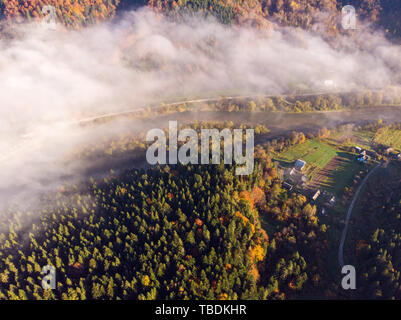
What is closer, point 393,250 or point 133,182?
point 393,250

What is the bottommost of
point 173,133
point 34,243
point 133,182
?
point 34,243

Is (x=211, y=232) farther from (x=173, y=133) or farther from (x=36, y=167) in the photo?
(x=36, y=167)

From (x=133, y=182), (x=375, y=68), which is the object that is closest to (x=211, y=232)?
(x=133, y=182)
